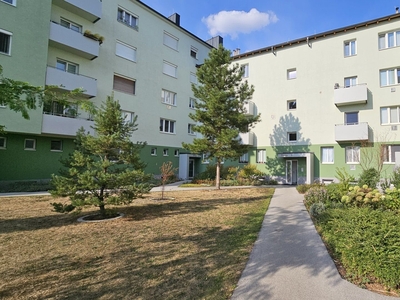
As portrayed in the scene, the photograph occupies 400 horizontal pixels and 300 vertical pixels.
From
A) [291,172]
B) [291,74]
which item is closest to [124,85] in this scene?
[291,74]

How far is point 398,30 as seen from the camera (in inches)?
717

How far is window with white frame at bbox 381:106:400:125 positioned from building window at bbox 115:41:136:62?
842 inches

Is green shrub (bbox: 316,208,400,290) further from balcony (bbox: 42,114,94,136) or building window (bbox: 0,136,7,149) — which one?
building window (bbox: 0,136,7,149)

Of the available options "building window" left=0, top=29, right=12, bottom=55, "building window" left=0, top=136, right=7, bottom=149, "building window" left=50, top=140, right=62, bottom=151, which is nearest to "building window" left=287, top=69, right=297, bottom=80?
"building window" left=50, top=140, right=62, bottom=151

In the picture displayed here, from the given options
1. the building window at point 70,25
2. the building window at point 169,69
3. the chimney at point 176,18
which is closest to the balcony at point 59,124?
the building window at point 70,25

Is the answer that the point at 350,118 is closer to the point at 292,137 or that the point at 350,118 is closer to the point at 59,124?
the point at 292,137

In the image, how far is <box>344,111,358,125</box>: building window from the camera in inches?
757

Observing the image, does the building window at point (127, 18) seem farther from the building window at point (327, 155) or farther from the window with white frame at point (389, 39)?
the window with white frame at point (389, 39)

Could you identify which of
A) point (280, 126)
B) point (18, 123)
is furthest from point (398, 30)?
point (18, 123)

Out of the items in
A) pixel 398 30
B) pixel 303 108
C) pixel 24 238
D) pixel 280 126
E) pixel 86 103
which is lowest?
pixel 24 238

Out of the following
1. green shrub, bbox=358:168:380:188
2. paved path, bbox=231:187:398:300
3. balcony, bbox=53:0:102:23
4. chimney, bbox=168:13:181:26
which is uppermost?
chimney, bbox=168:13:181:26

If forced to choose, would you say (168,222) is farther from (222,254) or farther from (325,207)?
(325,207)

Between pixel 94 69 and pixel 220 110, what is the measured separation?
1140 cm

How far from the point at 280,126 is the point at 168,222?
723 inches
